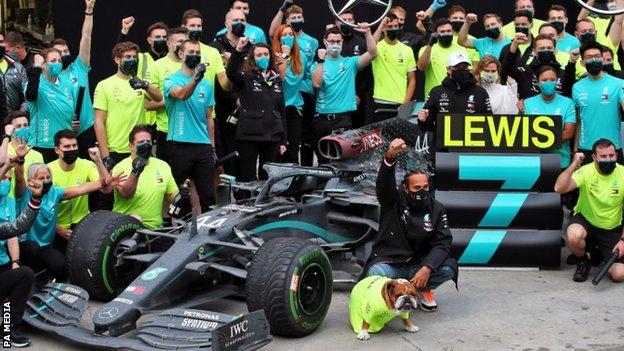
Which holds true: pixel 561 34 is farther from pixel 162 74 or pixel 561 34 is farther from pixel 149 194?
pixel 149 194

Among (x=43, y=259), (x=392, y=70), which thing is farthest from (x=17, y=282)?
(x=392, y=70)

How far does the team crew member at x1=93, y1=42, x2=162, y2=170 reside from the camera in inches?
406

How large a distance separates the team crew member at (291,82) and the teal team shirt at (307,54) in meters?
0.11

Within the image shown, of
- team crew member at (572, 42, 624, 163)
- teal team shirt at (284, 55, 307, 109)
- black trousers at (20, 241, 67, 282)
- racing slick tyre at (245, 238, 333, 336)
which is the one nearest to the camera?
racing slick tyre at (245, 238, 333, 336)

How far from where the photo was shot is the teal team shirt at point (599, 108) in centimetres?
1062

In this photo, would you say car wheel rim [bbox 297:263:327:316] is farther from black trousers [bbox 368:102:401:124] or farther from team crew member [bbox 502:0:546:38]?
team crew member [bbox 502:0:546:38]

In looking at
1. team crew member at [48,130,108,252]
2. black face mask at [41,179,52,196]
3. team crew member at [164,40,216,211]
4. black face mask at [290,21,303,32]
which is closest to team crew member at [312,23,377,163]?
black face mask at [290,21,303,32]

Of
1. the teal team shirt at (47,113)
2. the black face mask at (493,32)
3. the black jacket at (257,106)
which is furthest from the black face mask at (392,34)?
the teal team shirt at (47,113)

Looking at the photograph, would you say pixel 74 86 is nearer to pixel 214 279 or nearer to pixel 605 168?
pixel 214 279

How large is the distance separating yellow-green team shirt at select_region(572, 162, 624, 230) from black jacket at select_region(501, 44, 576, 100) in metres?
1.84

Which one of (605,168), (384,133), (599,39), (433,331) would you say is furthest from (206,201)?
(599,39)

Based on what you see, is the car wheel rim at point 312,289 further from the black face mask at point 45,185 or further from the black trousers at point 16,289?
the black face mask at point 45,185

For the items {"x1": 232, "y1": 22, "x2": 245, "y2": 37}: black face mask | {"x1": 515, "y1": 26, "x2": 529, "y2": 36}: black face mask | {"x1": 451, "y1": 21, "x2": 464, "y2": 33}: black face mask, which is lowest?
{"x1": 515, "y1": 26, "x2": 529, "y2": 36}: black face mask

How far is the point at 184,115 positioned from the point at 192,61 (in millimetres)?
544
